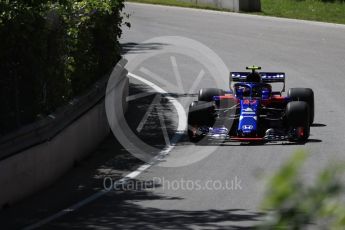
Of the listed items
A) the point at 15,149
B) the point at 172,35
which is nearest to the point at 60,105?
the point at 15,149

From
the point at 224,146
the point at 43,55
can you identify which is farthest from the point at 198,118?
the point at 43,55

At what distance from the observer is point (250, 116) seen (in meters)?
14.3

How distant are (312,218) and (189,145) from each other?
12.2 meters

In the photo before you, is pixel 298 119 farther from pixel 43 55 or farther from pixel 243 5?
pixel 243 5

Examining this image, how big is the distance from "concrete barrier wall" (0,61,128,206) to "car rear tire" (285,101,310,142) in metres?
3.28

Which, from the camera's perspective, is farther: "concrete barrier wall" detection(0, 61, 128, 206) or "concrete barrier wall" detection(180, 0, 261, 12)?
"concrete barrier wall" detection(180, 0, 261, 12)

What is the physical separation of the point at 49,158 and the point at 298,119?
455 centimetres

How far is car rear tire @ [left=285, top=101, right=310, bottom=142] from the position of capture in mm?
14148

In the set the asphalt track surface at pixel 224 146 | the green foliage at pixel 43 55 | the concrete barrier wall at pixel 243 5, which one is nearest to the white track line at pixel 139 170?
the asphalt track surface at pixel 224 146

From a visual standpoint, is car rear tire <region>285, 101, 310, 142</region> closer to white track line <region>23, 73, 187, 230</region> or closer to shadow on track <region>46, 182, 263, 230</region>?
white track line <region>23, 73, 187, 230</region>

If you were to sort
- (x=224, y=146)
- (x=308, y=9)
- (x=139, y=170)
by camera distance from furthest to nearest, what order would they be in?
(x=308, y=9) → (x=224, y=146) → (x=139, y=170)

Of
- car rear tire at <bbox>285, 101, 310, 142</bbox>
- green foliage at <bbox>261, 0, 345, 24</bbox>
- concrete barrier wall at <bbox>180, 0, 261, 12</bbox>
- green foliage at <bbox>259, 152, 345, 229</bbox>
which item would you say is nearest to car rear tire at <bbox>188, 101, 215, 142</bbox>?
car rear tire at <bbox>285, 101, 310, 142</bbox>

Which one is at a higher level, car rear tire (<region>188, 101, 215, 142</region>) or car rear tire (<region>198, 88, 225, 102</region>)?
car rear tire (<region>198, 88, 225, 102</region>)

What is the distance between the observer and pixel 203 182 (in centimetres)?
1169
